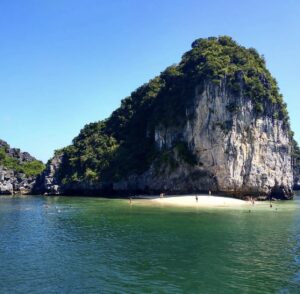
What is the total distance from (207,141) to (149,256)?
51.1 metres

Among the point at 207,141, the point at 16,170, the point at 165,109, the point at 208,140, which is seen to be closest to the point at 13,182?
the point at 16,170

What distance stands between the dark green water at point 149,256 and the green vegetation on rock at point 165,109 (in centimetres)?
3745

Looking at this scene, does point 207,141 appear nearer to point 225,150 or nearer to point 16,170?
point 225,150

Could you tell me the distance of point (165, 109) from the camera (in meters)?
85.5

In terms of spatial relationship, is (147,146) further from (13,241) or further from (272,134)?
(13,241)

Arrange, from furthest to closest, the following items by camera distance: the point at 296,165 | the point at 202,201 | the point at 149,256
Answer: the point at 296,165 < the point at 202,201 < the point at 149,256

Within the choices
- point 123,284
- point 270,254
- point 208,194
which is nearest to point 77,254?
point 123,284

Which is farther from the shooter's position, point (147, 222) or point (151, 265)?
point (147, 222)

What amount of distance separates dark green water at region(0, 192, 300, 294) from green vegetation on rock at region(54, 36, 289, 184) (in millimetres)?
37446

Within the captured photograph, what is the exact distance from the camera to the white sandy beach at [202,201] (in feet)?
218

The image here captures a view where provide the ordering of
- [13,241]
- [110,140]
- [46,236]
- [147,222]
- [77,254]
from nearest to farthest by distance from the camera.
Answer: [77,254] → [13,241] → [46,236] → [147,222] → [110,140]

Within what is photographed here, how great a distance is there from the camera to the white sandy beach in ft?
218

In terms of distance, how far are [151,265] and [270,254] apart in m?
9.11

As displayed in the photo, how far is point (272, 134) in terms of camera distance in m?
80.8
